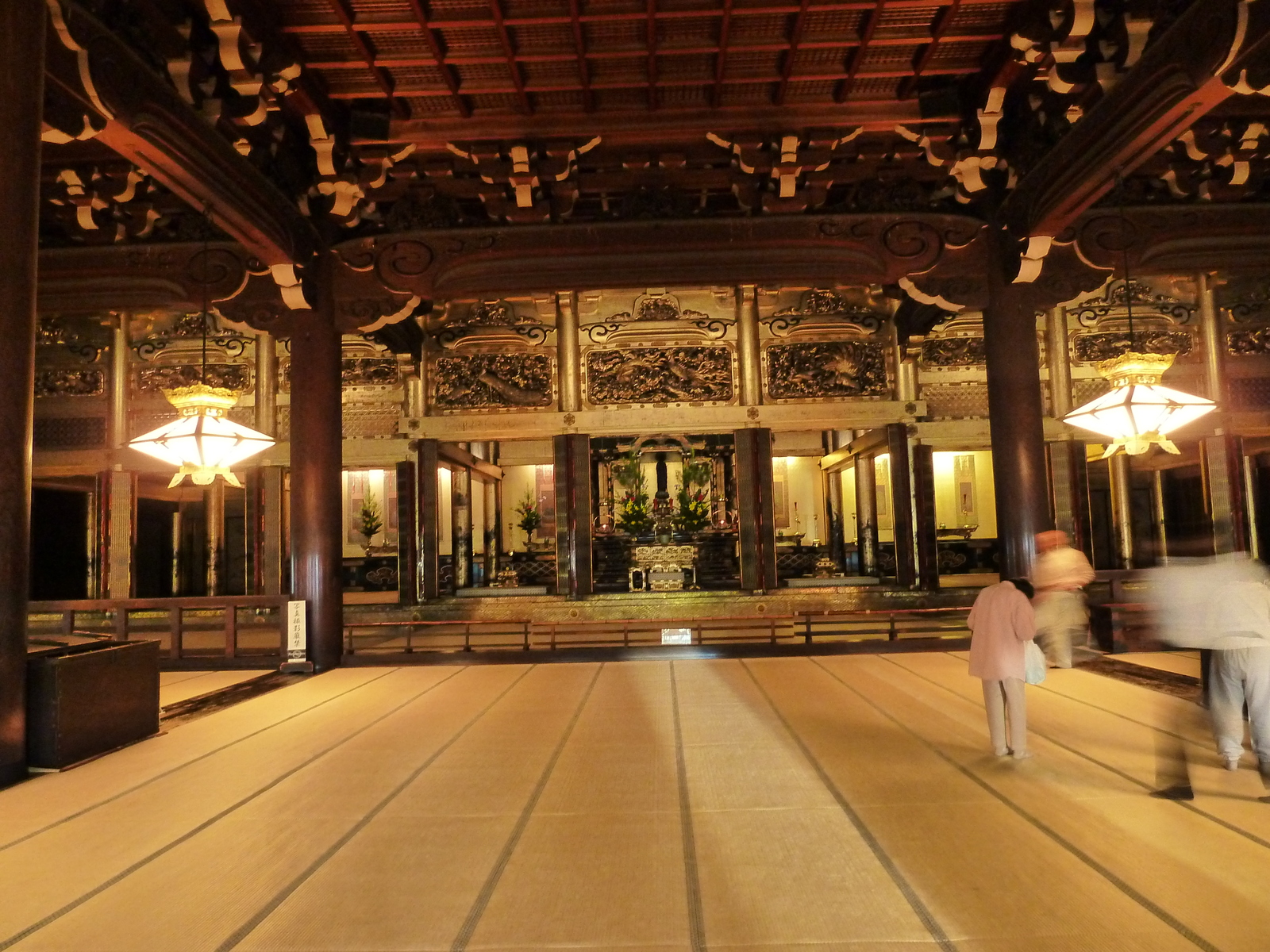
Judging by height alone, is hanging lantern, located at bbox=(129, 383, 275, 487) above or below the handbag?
above

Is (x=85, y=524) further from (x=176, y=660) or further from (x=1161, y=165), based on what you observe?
(x=1161, y=165)

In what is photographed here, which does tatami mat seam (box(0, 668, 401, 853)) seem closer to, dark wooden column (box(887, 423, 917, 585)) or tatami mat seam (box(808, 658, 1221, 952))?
tatami mat seam (box(808, 658, 1221, 952))

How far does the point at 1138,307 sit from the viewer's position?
962cm

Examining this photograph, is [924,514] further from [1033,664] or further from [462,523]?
[1033,664]

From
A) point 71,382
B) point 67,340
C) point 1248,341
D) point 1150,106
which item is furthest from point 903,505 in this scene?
point 67,340

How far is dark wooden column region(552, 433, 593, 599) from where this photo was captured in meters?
9.43

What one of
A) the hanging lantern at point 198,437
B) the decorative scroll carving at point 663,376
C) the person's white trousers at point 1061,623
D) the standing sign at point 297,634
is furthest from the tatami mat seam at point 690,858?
the decorative scroll carving at point 663,376

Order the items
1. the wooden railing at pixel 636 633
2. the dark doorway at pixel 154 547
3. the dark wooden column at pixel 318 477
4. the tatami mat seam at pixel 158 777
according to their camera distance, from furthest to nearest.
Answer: the dark doorway at pixel 154 547 → the wooden railing at pixel 636 633 → the dark wooden column at pixel 318 477 → the tatami mat seam at pixel 158 777

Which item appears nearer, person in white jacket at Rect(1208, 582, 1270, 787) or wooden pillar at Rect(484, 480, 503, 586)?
person in white jacket at Rect(1208, 582, 1270, 787)

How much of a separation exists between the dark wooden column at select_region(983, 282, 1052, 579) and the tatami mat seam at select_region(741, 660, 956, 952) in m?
3.07

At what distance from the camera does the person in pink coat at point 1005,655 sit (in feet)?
10.1

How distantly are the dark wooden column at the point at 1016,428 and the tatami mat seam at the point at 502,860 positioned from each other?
3.85m

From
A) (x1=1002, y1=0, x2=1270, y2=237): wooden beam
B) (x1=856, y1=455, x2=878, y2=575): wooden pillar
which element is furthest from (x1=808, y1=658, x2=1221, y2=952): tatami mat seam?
(x1=856, y1=455, x2=878, y2=575): wooden pillar

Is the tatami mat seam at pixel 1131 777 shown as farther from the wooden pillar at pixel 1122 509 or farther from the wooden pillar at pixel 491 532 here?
the wooden pillar at pixel 491 532
